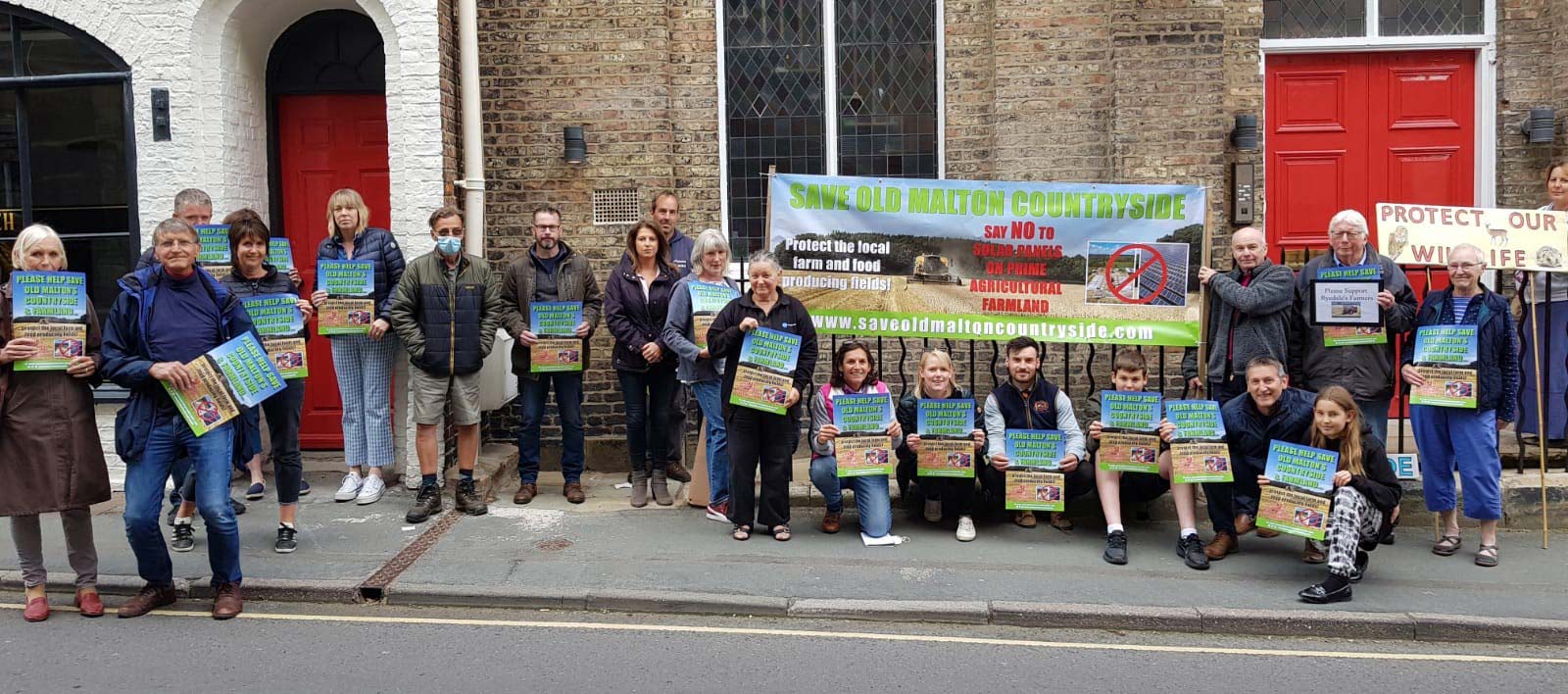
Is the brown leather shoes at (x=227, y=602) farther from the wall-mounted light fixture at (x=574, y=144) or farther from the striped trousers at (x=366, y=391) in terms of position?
the wall-mounted light fixture at (x=574, y=144)

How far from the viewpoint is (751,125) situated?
32.9 feet

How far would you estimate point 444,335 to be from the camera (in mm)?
7934

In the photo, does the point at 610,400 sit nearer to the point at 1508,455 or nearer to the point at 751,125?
the point at 751,125

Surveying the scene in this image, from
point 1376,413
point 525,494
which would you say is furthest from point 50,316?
point 1376,413

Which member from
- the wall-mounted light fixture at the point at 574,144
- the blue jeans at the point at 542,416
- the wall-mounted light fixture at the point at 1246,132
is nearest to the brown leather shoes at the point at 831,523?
the blue jeans at the point at 542,416

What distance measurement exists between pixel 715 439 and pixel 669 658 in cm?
256

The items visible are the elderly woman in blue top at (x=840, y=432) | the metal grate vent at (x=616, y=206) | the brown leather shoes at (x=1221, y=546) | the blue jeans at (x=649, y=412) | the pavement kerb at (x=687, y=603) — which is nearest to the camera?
the pavement kerb at (x=687, y=603)

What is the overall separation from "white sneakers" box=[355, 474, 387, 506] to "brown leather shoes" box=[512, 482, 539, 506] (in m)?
0.92

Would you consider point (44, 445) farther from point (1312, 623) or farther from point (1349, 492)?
point (1349, 492)

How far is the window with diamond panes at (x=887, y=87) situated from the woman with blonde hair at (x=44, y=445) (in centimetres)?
581

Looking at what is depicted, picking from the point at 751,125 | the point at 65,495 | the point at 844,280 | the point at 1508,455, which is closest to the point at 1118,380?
the point at 844,280

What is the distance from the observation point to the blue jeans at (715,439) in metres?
8.02

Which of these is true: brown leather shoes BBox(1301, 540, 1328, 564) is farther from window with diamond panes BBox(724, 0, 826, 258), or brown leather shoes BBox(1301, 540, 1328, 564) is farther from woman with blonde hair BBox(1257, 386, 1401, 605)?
window with diamond panes BBox(724, 0, 826, 258)

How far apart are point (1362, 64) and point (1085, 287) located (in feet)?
11.8
